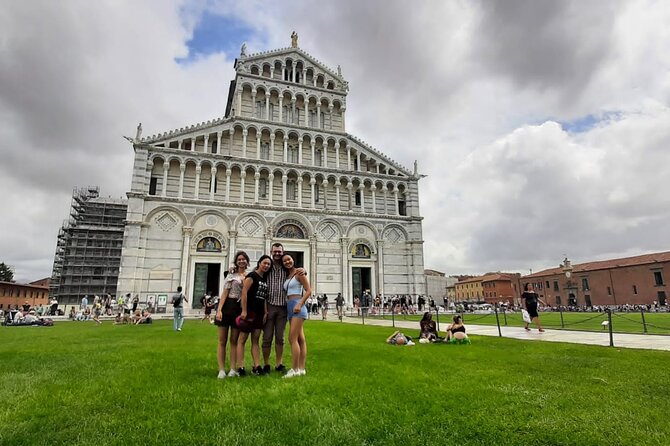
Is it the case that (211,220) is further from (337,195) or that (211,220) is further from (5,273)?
(5,273)

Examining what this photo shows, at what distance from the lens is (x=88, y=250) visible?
1922 inches

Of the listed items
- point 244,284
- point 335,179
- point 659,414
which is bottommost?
point 659,414

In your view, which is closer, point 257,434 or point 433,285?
point 257,434

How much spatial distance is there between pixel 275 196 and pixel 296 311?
2471cm

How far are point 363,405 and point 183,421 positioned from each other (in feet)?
6.02

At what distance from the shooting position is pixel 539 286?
2773 inches

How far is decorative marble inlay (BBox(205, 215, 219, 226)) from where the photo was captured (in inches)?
1061

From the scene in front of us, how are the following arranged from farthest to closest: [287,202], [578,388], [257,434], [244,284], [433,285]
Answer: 1. [433,285]
2. [287,202]
3. [244,284]
4. [578,388]
5. [257,434]

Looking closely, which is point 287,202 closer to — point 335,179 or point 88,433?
point 335,179

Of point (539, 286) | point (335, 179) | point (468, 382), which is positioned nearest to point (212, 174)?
point (335, 179)

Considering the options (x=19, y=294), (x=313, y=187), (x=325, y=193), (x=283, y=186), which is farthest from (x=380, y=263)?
(x=19, y=294)

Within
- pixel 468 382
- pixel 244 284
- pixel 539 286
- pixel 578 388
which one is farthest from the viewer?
pixel 539 286

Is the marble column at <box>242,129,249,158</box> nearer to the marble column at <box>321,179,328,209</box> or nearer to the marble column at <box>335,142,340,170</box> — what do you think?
the marble column at <box>321,179,328,209</box>

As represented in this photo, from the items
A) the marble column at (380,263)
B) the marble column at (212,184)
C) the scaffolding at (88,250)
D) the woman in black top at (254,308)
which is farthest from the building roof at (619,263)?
the scaffolding at (88,250)
